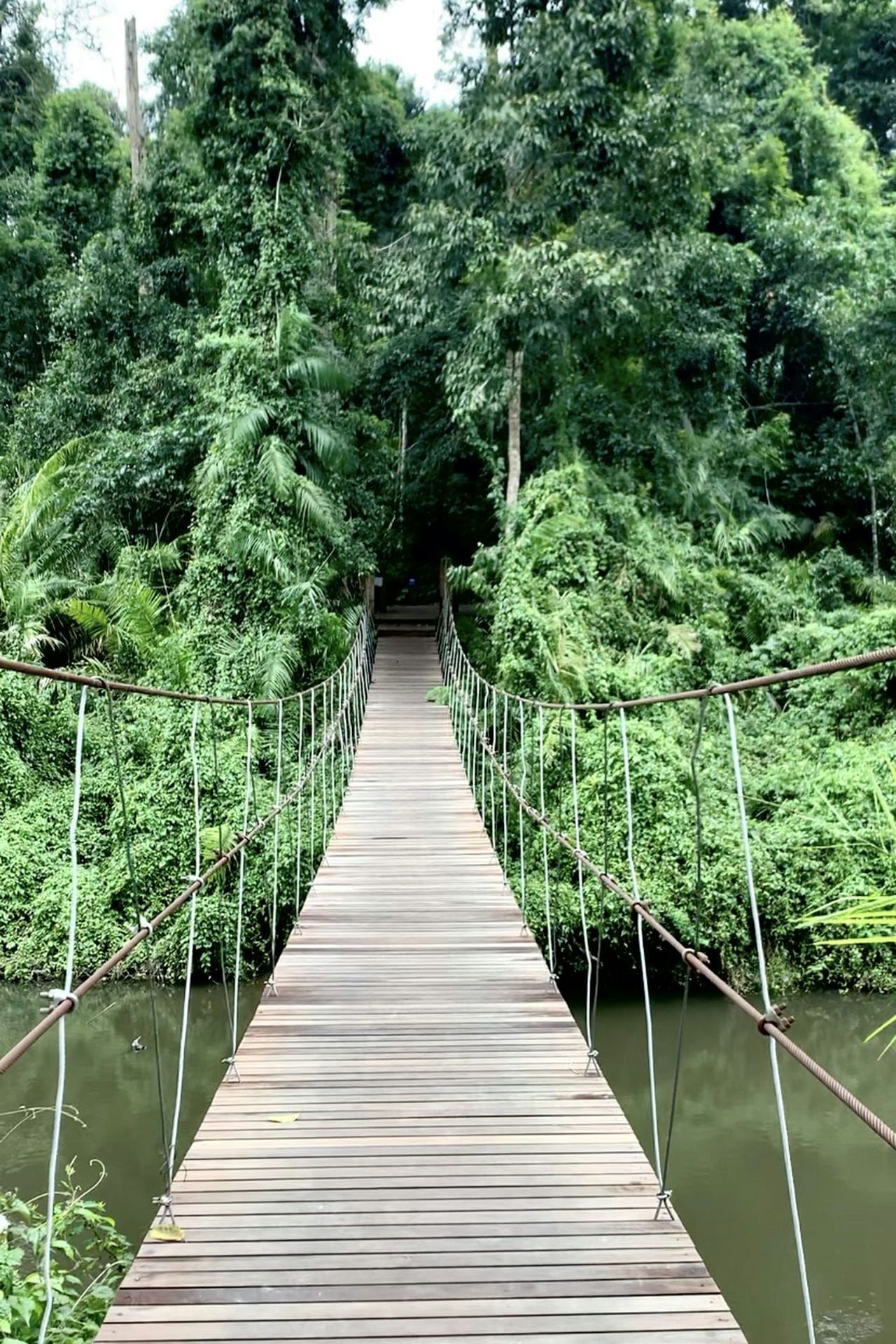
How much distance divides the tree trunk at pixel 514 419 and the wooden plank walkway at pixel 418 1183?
6.74m

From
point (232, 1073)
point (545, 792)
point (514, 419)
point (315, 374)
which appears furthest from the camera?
point (514, 419)

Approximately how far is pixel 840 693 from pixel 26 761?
24.0 feet

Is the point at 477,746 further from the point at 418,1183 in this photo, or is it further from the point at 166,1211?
the point at 166,1211

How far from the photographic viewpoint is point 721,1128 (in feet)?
17.5

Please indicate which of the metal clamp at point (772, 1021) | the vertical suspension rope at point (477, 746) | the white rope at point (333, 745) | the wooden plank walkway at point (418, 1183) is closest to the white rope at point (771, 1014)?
the metal clamp at point (772, 1021)

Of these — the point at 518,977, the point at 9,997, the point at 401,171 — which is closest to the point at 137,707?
the point at 9,997

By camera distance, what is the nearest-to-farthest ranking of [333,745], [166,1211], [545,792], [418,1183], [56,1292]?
[166,1211]
[418,1183]
[56,1292]
[545,792]
[333,745]

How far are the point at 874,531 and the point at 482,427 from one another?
5.05m

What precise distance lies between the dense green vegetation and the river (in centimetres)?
53

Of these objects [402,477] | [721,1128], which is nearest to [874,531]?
[402,477]

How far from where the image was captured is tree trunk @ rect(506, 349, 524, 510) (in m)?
9.62

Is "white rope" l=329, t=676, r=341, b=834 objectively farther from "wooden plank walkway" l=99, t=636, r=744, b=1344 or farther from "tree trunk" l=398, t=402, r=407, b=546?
"tree trunk" l=398, t=402, r=407, b=546

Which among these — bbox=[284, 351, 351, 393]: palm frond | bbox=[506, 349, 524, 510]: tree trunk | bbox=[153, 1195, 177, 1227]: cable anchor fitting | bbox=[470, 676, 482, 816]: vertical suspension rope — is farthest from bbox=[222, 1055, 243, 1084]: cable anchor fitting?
bbox=[284, 351, 351, 393]: palm frond

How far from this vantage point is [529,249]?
874 cm
